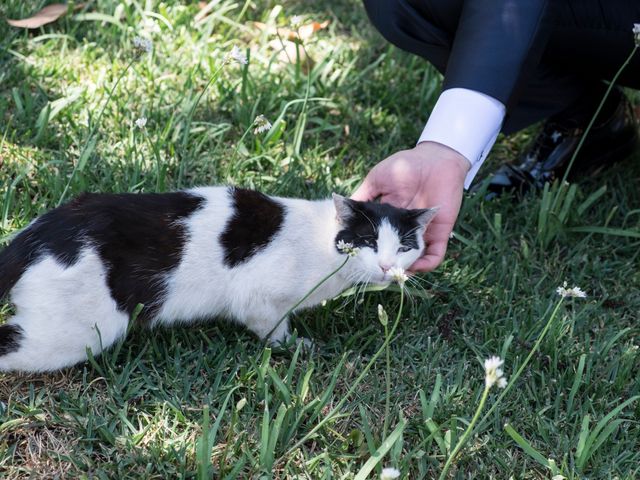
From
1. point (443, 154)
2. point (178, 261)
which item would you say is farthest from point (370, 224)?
point (178, 261)

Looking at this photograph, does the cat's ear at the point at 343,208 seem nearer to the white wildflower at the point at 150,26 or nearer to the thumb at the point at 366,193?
the thumb at the point at 366,193

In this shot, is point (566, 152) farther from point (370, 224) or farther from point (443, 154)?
point (370, 224)

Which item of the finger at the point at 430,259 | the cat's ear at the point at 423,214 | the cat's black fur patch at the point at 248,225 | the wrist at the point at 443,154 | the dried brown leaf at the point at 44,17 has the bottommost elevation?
the finger at the point at 430,259

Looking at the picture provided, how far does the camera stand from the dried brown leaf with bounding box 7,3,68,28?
130 inches

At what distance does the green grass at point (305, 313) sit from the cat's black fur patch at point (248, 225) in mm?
268

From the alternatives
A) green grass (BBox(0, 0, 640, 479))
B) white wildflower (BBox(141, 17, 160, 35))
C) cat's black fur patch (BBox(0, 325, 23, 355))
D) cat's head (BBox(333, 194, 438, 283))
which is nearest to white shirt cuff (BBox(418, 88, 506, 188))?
cat's head (BBox(333, 194, 438, 283))

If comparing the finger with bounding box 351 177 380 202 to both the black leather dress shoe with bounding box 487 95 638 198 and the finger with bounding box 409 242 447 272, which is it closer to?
the finger with bounding box 409 242 447 272

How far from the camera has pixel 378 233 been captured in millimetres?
2229

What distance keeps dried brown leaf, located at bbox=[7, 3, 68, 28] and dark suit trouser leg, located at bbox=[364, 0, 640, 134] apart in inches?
53.9

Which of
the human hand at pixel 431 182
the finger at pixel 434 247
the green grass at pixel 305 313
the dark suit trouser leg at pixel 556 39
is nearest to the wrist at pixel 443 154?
the human hand at pixel 431 182

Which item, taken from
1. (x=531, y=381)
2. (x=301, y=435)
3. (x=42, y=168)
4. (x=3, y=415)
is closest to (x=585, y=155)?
(x=531, y=381)

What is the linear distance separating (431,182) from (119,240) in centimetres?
89

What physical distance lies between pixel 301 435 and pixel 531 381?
69cm

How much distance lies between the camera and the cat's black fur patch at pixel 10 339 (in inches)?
78.3
